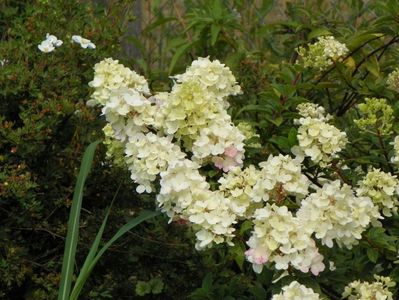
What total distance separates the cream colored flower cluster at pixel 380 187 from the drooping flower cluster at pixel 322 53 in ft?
1.87

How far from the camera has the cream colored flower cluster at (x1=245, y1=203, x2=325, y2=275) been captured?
2391 millimetres

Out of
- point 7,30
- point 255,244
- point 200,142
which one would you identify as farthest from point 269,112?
point 7,30

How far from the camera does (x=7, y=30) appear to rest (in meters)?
3.68

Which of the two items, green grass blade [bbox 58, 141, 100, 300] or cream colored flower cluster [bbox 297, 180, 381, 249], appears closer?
cream colored flower cluster [bbox 297, 180, 381, 249]

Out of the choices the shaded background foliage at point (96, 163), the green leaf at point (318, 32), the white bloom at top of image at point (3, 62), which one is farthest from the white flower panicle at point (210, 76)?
the green leaf at point (318, 32)

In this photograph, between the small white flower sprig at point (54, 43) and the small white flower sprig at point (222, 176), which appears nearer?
the small white flower sprig at point (222, 176)

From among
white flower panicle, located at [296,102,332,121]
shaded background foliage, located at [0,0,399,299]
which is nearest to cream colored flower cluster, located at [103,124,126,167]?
shaded background foliage, located at [0,0,399,299]

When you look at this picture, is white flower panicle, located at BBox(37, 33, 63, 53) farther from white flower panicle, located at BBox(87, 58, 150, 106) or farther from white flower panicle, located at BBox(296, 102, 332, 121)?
white flower panicle, located at BBox(296, 102, 332, 121)

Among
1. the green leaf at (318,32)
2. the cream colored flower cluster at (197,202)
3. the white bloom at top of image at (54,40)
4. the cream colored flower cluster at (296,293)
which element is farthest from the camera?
the green leaf at (318,32)

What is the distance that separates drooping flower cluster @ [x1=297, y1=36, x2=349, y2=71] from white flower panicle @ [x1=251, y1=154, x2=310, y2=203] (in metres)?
0.61

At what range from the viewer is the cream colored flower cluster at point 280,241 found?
2.39 m

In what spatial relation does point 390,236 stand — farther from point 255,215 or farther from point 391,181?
point 255,215

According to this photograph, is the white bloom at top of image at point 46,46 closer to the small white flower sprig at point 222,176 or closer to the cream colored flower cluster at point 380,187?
the small white flower sprig at point 222,176

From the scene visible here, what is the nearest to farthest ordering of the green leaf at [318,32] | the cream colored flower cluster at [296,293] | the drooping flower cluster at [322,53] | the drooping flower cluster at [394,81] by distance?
the cream colored flower cluster at [296,293], the drooping flower cluster at [322,53], the drooping flower cluster at [394,81], the green leaf at [318,32]
